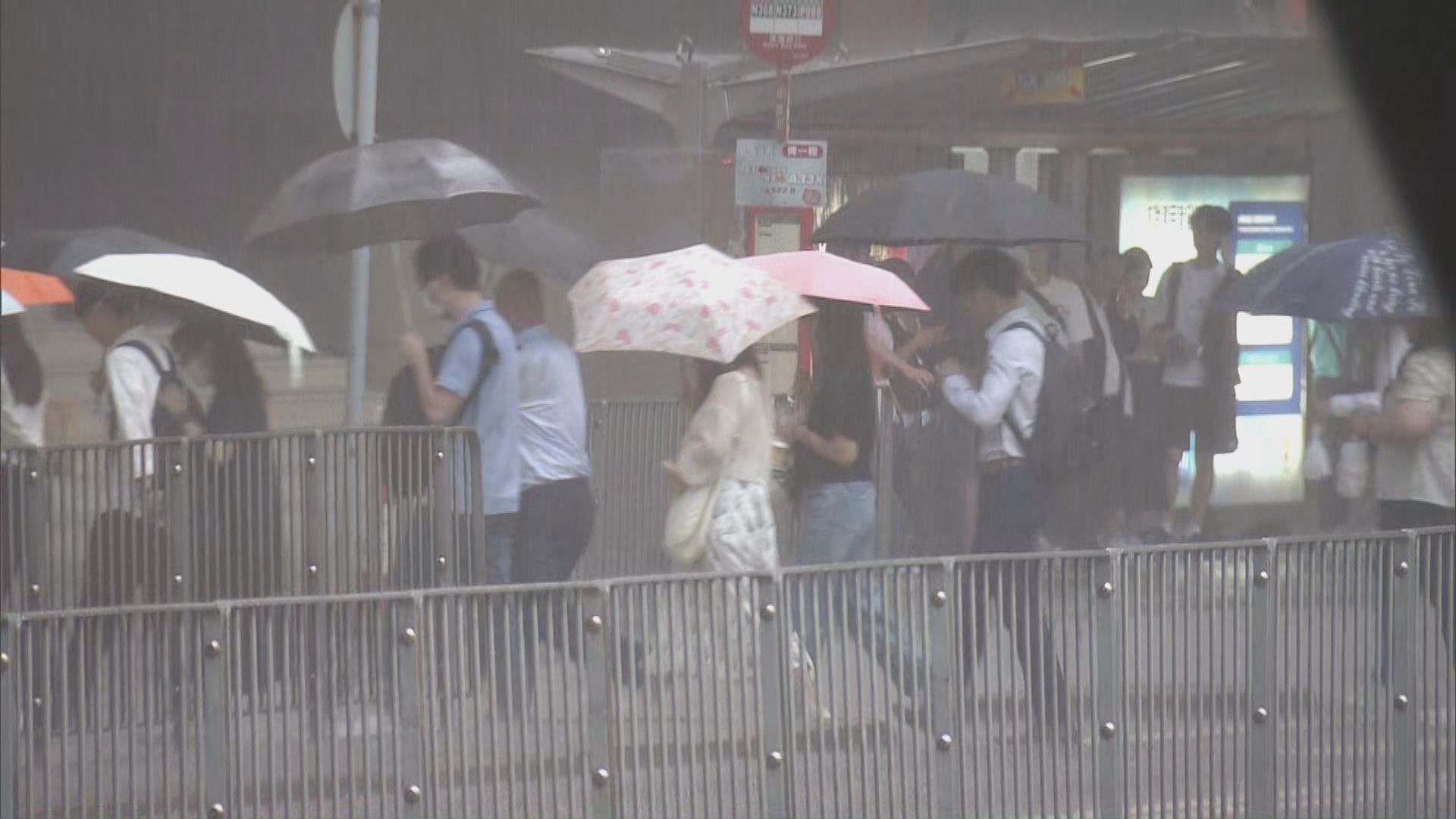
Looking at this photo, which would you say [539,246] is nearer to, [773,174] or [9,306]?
[773,174]

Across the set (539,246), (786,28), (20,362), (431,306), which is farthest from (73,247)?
(786,28)

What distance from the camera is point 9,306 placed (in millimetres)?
6863

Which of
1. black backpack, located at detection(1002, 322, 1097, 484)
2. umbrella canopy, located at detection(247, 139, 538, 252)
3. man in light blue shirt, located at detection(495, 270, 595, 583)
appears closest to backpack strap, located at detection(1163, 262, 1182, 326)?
black backpack, located at detection(1002, 322, 1097, 484)

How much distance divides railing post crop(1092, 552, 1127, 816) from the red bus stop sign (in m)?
3.96

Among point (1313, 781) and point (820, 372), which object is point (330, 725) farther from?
point (1313, 781)

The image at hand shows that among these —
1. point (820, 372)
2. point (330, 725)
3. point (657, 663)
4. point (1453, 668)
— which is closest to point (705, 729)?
point (657, 663)

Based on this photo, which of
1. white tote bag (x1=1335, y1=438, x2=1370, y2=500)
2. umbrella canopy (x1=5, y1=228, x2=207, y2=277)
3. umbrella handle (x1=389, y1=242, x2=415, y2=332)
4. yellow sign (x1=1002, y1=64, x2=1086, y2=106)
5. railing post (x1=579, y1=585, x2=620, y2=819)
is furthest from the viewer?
yellow sign (x1=1002, y1=64, x2=1086, y2=106)

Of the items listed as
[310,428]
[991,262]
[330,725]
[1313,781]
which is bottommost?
[1313,781]

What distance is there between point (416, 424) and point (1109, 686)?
287 centimetres

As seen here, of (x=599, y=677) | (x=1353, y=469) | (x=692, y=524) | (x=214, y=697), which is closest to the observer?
(x=214, y=697)

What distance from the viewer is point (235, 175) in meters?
7.66

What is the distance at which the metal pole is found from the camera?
299 inches

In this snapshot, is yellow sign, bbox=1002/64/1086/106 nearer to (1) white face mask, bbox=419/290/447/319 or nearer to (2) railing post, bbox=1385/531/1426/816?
(1) white face mask, bbox=419/290/447/319

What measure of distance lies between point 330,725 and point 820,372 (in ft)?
8.32
